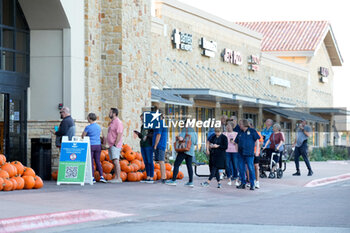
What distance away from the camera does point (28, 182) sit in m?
17.0

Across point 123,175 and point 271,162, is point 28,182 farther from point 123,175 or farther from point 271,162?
point 271,162

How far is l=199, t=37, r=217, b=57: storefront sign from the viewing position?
3906 cm

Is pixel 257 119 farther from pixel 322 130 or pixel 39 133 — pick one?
pixel 39 133

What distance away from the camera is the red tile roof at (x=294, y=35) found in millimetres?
58594

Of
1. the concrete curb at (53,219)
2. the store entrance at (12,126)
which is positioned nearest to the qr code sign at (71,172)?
the store entrance at (12,126)

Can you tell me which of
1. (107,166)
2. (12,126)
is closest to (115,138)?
(107,166)

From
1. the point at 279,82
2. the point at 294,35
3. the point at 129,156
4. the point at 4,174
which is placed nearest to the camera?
the point at 4,174

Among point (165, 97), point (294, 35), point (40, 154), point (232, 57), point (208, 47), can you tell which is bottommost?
point (40, 154)

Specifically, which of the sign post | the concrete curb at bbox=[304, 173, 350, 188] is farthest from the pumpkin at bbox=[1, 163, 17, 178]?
the concrete curb at bbox=[304, 173, 350, 188]

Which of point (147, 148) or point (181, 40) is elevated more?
point (181, 40)

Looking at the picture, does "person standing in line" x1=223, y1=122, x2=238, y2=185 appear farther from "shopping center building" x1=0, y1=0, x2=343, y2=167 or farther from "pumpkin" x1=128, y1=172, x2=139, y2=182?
"shopping center building" x1=0, y1=0, x2=343, y2=167

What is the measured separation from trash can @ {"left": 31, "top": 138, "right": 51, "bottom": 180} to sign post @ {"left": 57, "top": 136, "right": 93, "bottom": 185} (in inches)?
53.7

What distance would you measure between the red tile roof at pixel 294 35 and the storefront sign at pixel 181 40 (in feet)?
73.6

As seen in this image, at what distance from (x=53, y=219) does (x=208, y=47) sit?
28451mm
